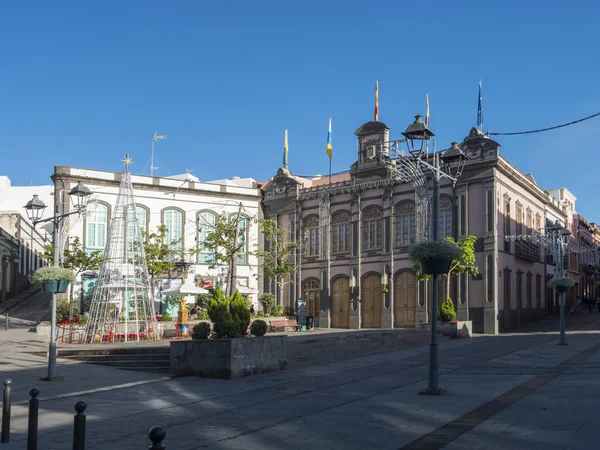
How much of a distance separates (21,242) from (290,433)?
4424cm

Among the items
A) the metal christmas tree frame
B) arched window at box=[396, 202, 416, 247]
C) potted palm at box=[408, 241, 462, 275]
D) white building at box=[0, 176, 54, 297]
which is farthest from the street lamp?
white building at box=[0, 176, 54, 297]

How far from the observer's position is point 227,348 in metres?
15.8

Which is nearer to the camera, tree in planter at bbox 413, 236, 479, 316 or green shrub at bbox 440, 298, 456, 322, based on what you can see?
green shrub at bbox 440, 298, 456, 322

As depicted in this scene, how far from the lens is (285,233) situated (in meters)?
40.5

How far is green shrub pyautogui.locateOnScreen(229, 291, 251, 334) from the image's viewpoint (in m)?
16.8

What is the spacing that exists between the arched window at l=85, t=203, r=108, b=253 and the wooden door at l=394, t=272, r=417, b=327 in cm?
1588

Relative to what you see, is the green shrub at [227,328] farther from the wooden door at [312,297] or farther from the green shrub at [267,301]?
the wooden door at [312,297]

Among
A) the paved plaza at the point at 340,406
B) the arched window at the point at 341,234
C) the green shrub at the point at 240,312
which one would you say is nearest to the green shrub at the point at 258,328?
the green shrub at the point at 240,312

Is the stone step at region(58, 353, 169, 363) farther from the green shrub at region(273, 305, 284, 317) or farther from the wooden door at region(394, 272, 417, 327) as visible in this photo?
the wooden door at region(394, 272, 417, 327)

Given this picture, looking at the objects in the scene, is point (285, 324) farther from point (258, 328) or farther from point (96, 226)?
point (258, 328)

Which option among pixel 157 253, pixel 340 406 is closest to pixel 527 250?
pixel 157 253

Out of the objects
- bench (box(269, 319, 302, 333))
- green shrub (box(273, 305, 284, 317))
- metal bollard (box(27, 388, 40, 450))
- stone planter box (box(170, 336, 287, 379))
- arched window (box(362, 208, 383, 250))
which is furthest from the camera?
arched window (box(362, 208, 383, 250))

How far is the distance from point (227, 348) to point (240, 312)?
4.29 ft

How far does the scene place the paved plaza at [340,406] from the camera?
8609mm
